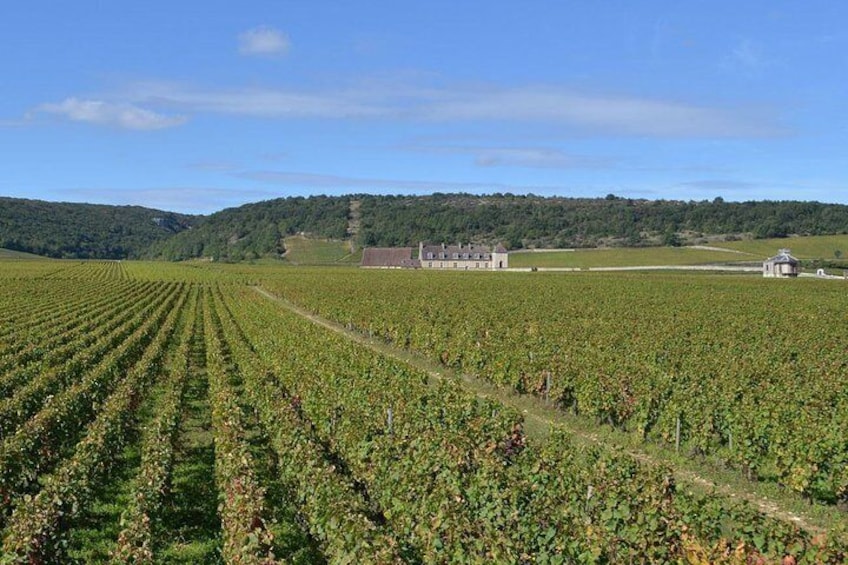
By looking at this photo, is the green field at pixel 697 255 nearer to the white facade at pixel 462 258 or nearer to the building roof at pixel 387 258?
the white facade at pixel 462 258

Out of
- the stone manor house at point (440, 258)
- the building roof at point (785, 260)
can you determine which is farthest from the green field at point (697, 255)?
the building roof at point (785, 260)

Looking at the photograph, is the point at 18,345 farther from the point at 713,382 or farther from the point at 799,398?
the point at 799,398

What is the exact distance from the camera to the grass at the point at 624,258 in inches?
5197

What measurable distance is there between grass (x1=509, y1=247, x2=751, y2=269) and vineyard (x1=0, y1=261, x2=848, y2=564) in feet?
342

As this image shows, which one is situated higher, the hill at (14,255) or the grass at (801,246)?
the grass at (801,246)

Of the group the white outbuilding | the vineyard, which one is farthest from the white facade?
the vineyard

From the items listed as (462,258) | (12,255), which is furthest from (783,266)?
(12,255)

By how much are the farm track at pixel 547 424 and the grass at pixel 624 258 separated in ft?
348

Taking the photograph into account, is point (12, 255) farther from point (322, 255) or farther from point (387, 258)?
point (387, 258)

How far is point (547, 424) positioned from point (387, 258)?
134770mm

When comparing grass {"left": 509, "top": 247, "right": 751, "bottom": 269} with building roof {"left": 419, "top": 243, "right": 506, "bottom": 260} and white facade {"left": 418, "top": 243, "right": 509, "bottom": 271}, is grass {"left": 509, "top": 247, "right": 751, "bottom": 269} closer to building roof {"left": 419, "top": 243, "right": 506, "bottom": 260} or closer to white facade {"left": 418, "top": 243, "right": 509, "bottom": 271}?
white facade {"left": 418, "top": 243, "right": 509, "bottom": 271}

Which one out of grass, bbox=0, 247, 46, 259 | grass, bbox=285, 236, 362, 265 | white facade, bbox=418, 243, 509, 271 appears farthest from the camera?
grass, bbox=0, 247, 46, 259

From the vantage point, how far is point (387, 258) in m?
152

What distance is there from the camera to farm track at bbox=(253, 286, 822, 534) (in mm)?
12297
